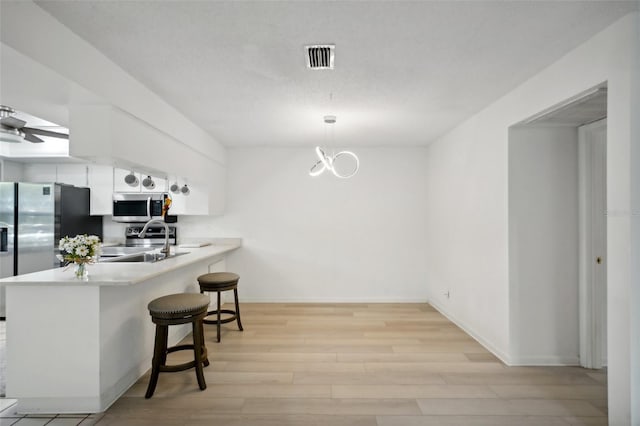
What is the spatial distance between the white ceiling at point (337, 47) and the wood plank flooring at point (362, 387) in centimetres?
243

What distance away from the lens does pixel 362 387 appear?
8.51 feet

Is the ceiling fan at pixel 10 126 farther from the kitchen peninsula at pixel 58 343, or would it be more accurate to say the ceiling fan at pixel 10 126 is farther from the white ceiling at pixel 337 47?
the kitchen peninsula at pixel 58 343

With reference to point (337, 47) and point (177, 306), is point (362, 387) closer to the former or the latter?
point (177, 306)

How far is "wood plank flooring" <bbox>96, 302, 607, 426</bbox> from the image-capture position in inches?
86.9

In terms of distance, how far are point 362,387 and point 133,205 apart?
13.3 feet

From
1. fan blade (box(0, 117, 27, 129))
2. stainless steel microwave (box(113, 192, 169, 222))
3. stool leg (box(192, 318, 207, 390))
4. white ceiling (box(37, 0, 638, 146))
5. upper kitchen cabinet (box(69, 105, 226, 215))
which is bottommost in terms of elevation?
stool leg (box(192, 318, 207, 390))

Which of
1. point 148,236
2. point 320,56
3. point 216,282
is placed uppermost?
point 320,56

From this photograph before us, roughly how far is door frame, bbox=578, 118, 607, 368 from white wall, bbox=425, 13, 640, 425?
642 millimetres

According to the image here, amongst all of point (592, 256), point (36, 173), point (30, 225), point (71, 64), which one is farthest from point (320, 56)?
point (36, 173)

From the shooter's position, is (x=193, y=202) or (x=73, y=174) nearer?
(x=193, y=202)

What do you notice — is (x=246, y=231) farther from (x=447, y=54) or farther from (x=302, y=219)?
(x=447, y=54)

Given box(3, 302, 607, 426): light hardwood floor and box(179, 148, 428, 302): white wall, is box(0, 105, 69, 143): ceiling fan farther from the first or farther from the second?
box(179, 148, 428, 302): white wall

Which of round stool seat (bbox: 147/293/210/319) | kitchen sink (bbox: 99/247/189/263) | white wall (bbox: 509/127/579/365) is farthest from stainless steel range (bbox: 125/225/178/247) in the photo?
white wall (bbox: 509/127/579/365)

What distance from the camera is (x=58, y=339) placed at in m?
2.25
